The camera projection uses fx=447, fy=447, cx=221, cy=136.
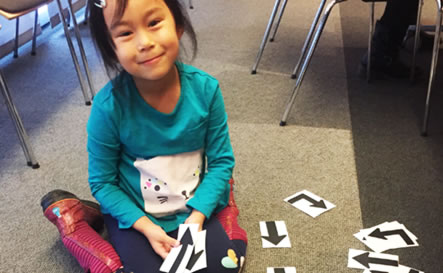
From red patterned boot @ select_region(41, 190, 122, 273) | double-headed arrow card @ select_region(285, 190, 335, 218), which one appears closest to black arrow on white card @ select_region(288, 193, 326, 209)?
double-headed arrow card @ select_region(285, 190, 335, 218)

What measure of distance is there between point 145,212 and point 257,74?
1.35 m

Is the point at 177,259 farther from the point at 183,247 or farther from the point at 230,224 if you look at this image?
the point at 230,224

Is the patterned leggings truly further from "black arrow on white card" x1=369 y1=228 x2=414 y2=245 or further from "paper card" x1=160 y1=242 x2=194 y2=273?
"black arrow on white card" x1=369 y1=228 x2=414 y2=245

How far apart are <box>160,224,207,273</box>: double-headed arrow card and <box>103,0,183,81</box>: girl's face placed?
363 mm

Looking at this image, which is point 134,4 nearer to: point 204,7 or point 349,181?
point 349,181

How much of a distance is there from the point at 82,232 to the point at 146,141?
303mm

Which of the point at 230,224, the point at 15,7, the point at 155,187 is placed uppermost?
the point at 15,7

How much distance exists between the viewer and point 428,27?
2285 mm

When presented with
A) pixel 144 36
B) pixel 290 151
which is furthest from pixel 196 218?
pixel 290 151

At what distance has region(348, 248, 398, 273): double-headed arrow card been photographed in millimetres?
1151

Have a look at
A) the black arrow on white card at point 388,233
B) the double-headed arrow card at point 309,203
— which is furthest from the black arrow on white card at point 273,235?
the black arrow on white card at point 388,233

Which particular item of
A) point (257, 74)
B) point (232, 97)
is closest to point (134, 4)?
point (232, 97)

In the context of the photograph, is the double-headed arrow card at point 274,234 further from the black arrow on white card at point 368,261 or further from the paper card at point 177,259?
the paper card at point 177,259

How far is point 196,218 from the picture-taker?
3.50ft
